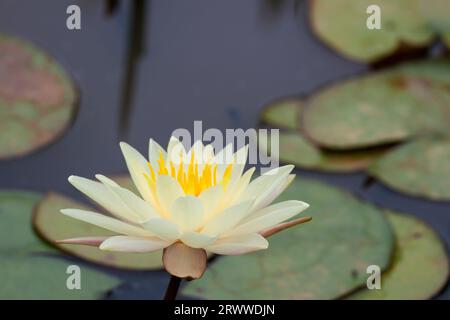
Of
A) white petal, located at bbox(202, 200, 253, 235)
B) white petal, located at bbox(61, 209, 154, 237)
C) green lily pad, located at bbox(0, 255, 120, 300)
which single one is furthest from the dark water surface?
white petal, located at bbox(202, 200, 253, 235)

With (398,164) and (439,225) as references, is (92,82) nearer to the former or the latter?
(398,164)

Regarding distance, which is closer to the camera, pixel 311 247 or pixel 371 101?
pixel 311 247

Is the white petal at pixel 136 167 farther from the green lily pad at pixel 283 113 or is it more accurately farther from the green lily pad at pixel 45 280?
the green lily pad at pixel 283 113

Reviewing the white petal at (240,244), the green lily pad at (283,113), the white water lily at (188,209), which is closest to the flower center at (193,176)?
the white water lily at (188,209)

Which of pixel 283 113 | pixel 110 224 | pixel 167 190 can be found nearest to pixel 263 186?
pixel 167 190

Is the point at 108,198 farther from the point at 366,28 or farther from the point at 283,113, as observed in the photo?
the point at 366,28

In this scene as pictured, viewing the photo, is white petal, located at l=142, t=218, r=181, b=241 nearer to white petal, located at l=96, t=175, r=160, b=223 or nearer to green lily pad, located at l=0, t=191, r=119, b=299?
white petal, located at l=96, t=175, r=160, b=223

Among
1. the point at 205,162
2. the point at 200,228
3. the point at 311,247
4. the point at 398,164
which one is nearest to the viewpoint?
the point at 200,228

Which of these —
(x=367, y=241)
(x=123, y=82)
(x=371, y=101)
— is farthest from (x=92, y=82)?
(x=367, y=241)
